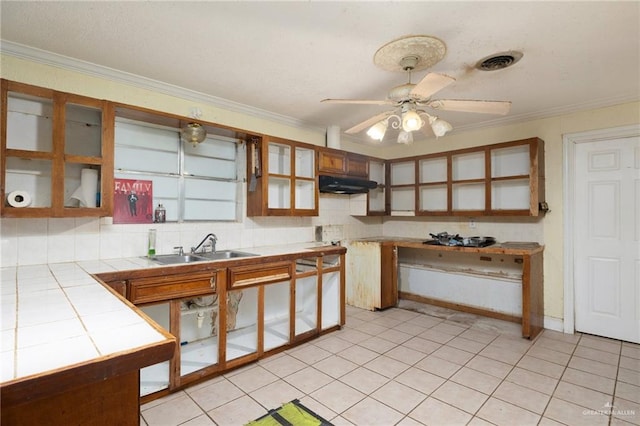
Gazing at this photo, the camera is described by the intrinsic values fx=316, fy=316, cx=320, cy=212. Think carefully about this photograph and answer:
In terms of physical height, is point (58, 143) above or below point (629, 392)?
above

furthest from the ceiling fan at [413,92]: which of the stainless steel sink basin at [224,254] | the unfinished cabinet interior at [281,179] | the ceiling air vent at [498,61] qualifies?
the stainless steel sink basin at [224,254]

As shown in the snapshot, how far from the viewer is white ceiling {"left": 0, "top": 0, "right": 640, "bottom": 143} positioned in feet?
5.81

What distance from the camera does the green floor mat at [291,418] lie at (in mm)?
1878

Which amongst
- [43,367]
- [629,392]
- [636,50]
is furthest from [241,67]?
[629,392]

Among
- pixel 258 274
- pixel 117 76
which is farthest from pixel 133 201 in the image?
pixel 258 274

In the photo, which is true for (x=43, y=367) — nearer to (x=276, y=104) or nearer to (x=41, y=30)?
(x=41, y=30)

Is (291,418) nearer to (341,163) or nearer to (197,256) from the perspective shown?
(197,256)

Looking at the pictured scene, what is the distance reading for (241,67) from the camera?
2.47m

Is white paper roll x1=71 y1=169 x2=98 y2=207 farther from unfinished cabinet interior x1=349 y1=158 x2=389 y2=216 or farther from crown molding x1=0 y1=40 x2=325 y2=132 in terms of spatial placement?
unfinished cabinet interior x1=349 y1=158 x2=389 y2=216

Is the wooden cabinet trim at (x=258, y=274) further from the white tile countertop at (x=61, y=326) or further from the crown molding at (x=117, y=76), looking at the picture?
the crown molding at (x=117, y=76)

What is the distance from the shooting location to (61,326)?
100 cm

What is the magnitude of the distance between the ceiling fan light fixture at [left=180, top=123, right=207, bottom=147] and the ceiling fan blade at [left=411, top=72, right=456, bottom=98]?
1.87 meters

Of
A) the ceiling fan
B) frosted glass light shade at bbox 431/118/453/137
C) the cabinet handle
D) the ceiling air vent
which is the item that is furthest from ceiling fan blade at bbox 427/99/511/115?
the cabinet handle

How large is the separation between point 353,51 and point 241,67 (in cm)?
89
